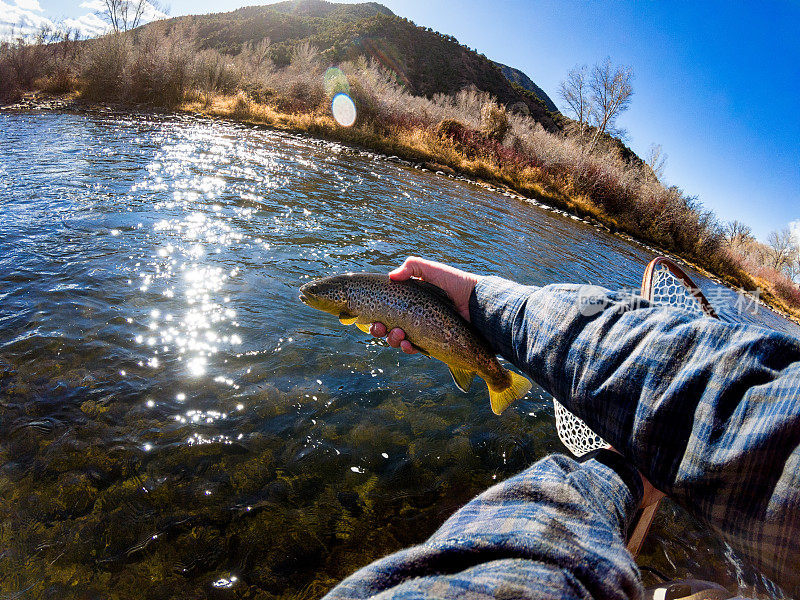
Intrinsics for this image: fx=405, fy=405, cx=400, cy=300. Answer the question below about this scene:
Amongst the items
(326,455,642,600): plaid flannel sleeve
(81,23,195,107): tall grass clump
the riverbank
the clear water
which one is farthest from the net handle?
(81,23,195,107): tall grass clump

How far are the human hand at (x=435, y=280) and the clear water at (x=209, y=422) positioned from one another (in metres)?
1.27

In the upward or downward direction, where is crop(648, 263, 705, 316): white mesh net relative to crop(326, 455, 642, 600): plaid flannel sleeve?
upward

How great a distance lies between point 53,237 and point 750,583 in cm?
996

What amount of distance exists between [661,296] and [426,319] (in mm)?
2122

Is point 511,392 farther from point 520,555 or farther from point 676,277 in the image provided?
point 520,555

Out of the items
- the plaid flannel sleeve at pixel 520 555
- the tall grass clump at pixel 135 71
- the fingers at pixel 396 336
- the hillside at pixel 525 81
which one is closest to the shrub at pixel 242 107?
the tall grass clump at pixel 135 71

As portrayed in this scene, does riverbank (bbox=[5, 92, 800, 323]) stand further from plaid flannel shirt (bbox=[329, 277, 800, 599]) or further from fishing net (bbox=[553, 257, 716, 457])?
plaid flannel shirt (bbox=[329, 277, 800, 599])

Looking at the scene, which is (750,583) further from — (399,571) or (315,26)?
(315,26)

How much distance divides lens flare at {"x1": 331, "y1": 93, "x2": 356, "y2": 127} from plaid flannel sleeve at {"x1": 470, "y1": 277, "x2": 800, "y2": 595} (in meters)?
28.4

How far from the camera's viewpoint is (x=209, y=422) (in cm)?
381

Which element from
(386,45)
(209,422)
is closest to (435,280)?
(209,422)

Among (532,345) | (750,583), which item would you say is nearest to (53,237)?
(532,345)

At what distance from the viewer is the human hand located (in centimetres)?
320

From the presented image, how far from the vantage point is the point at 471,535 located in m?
1.16
